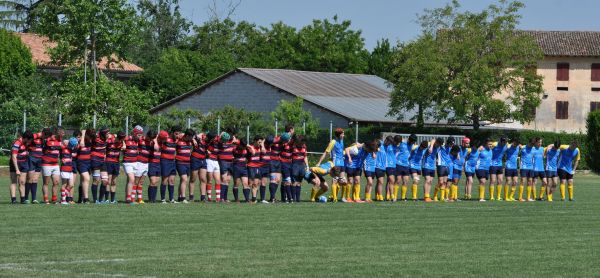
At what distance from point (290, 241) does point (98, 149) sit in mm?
9530

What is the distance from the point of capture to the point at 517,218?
23.0m

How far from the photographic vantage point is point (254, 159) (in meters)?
27.5

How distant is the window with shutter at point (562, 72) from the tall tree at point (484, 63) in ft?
94.6

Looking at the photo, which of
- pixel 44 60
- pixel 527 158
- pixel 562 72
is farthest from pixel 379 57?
pixel 527 158

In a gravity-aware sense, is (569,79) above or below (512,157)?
above

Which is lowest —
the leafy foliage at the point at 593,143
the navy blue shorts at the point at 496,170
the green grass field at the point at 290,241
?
the green grass field at the point at 290,241

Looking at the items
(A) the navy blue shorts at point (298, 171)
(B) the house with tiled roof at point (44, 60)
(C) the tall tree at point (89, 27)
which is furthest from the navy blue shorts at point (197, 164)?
(B) the house with tiled roof at point (44, 60)

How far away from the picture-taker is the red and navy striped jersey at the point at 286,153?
1099 inches

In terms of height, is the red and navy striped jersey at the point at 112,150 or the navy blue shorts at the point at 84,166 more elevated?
the red and navy striped jersey at the point at 112,150

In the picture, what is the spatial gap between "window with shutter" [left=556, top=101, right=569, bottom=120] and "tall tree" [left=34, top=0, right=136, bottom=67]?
161ft

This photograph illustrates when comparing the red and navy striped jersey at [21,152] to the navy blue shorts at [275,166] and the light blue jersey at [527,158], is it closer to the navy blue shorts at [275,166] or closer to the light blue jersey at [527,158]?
the navy blue shorts at [275,166]

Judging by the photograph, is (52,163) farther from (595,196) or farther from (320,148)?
(320,148)

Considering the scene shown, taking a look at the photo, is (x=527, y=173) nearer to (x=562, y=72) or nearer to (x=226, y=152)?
(x=226, y=152)

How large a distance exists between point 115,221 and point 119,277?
7134 millimetres
